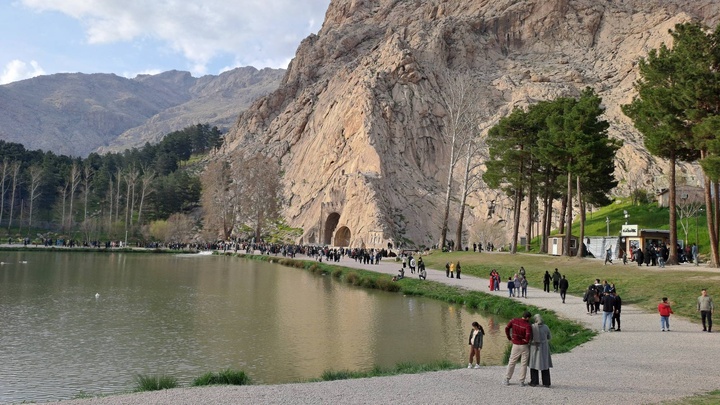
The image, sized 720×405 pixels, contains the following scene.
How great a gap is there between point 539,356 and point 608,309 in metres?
9.12

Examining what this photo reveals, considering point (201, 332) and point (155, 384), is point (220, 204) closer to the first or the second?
point (201, 332)

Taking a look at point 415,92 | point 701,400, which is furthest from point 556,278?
point 415,92

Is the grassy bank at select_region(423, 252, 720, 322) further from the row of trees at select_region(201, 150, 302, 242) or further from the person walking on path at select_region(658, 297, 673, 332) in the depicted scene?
the row of trees at select_region(201, 150, 302, 242)

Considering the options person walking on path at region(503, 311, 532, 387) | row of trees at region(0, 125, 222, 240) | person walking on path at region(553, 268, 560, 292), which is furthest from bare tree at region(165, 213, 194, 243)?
person walking on path at region(503, 311, 532, 387)

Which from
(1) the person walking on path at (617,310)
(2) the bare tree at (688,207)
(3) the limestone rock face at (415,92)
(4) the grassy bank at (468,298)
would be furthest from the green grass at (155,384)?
(3) the limestone rock face at (415,92)

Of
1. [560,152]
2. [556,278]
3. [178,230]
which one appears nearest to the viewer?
[556,278]

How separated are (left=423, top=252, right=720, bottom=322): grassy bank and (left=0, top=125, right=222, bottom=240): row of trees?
69.7 m

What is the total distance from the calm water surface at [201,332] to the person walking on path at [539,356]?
4.83 metres

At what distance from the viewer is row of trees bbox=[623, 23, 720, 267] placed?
28672mm

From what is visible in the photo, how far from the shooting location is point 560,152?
1655 inches

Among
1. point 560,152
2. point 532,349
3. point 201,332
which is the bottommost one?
point 201,332

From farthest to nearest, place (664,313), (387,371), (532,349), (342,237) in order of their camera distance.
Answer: (342,237) < (664,313) < (387,371) < (532,349)

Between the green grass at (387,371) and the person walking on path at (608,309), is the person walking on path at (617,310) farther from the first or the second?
the green grass at (387,371)

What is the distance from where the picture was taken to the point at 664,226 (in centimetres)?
5219
